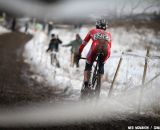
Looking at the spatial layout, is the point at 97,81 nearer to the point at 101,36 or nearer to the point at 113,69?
the point at 101,36

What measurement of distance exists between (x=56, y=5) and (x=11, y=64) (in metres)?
51.0

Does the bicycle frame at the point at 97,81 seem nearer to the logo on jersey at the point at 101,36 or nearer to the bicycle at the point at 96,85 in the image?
the bicycle at the point at 96,85

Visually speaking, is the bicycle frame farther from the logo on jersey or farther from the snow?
the snow

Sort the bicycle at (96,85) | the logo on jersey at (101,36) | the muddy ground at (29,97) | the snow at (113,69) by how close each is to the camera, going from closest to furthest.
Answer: the muddy ground at (29,97) < the logo on jersey at (101,36) < the bicycle at (96,85) < the snow at (113,69)

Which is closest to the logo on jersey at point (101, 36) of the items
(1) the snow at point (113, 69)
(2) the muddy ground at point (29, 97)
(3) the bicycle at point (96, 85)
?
(3) the bicycle at point (96, 85)

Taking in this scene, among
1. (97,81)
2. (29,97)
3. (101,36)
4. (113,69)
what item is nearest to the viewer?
(101,36)

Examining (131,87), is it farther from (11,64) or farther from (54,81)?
(11,64)

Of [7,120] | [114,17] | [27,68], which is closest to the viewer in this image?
[7,120]

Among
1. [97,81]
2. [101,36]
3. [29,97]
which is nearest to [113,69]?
[97,81]

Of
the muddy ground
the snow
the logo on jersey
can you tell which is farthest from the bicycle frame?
the snow

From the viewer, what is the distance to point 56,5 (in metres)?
63.5

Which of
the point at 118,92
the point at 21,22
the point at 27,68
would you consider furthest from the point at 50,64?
the point at 21,22

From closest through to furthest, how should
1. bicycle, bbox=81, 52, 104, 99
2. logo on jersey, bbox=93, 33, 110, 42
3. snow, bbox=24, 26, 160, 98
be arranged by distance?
logo on jersey, bbox=93, 33, 110, 42
bicycle, bbox=81, 52, 104, 99
snow, bbox=24, 26, 160, 98

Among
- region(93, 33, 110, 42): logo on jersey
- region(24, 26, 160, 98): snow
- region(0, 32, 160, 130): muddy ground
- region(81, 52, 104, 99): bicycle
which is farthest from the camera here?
region(24, 26, 160, 98): snow
